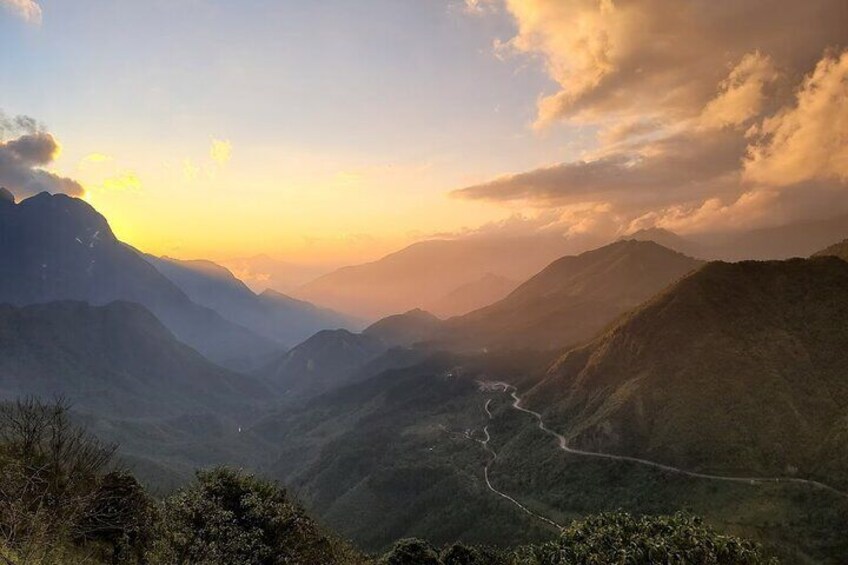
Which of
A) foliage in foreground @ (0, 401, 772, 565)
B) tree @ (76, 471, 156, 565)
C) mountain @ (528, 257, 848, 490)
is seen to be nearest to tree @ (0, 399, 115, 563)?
foliage in foreground @ (0, 401, 772, 565)

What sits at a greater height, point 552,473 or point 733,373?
point 733,373

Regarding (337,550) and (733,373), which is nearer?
(337,550)

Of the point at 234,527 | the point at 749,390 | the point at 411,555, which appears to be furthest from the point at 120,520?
the point at 749,390

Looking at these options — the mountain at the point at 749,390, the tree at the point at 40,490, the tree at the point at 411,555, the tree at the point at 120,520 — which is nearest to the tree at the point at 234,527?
the tree at the point at 120,520

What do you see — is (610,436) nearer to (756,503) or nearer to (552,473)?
(552,473)

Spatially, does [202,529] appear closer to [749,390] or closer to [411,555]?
[411,555]

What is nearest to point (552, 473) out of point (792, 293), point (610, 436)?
point (610, 436)
